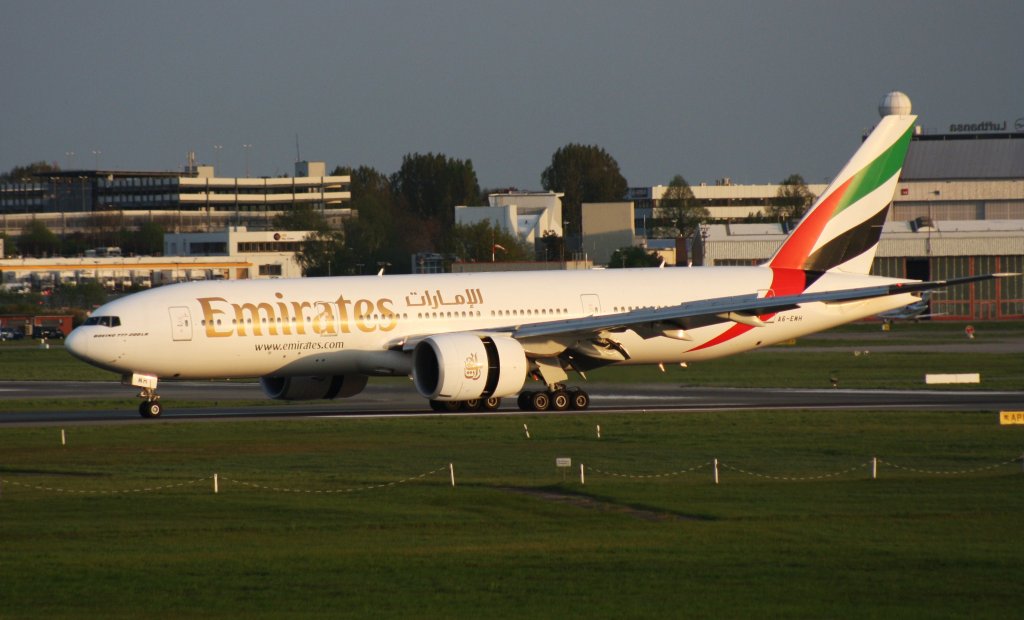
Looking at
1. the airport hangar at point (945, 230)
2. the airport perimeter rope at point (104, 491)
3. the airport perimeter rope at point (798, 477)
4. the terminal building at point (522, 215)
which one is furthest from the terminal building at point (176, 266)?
the airport perimeter rope at point (798, 477)

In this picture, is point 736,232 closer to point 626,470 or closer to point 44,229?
point 626,470

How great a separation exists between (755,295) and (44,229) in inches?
5708

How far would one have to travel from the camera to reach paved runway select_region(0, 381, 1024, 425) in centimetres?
4291

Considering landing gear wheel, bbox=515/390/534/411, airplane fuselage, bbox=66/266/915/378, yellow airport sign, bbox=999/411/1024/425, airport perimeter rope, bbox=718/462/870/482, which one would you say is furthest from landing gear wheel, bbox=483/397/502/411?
yellow airport sign, bbox=999/411/1024/425

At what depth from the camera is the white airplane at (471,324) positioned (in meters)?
41.0

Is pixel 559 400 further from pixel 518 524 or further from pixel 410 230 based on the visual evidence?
pixel 410 230

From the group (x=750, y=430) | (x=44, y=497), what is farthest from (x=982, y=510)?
(x=44, y=497)

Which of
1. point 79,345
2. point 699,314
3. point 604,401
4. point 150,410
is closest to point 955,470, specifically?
point 699,314

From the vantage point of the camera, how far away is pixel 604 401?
1839 inches

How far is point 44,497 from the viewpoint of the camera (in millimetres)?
26906

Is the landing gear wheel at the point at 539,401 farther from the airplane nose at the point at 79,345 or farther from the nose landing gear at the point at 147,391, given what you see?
the airplane nose at the point at 79,345

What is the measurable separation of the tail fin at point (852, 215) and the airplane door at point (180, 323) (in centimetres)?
1900

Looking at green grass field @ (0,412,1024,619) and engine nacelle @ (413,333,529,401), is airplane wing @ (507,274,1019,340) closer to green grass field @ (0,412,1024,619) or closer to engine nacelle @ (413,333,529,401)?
engine nacelle @ (413,333,529,401)

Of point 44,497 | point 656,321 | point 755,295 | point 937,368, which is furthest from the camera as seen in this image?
point 937,368
